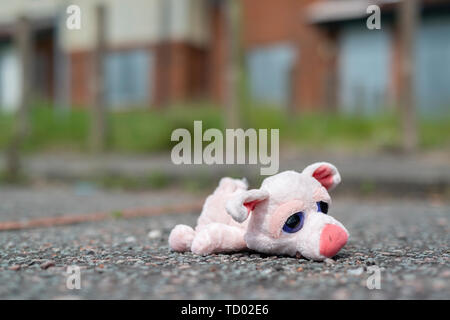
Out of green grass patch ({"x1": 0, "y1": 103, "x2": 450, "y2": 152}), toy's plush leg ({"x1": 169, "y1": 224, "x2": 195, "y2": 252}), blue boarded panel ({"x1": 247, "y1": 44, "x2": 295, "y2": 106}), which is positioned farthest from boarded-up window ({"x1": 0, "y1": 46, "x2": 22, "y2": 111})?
toy's plush leg ({"x1": 169, "y1": 224, "x2": 195, "y2": 252})

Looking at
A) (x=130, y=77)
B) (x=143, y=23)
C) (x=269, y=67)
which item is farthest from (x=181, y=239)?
(x=130, y=77)

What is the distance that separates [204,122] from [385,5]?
5.91 meters

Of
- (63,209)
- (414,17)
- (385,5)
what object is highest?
(385,5)

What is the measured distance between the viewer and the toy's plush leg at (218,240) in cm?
226

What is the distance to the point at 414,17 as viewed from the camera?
5930 mm

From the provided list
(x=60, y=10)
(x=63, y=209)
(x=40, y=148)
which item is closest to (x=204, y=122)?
(x=40, y=148)

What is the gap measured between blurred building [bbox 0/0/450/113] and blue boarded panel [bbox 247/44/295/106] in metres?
0.03

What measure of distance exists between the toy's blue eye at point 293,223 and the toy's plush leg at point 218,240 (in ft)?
0.66

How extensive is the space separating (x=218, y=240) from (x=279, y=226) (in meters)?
0.26

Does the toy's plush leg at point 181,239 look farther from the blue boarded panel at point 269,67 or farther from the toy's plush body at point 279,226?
the blue boarded panel at point 269,67

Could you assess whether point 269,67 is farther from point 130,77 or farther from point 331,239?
point 331,239

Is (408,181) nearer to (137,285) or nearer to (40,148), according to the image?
(137,285)

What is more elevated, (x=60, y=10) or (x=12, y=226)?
(x=60, y=10)
